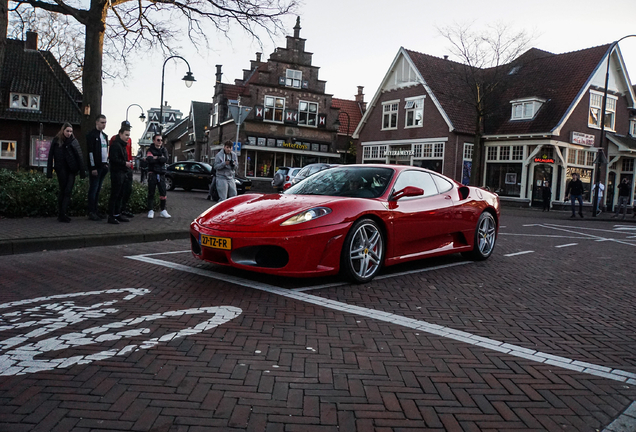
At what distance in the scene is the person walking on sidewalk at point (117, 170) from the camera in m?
9.27

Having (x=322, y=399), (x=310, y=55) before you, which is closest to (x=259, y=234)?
(x=322, y=399)

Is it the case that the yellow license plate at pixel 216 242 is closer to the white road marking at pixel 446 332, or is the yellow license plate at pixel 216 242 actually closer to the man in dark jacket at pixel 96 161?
the white road marking at pixel 446 332

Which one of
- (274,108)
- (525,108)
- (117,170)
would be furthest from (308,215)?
(274,108)

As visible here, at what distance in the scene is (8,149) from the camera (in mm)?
33438

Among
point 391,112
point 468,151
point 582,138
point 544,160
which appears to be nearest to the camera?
point 544,160

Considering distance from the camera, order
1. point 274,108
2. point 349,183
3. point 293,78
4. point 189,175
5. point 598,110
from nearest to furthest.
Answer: point 349,183, point 189,175, point 598,110, point 274,108, point 293,78

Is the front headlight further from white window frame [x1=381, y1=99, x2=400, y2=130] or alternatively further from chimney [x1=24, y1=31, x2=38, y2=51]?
chimney [x1=24, y1=31, x2=38, y2=51]

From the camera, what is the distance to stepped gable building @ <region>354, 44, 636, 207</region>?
91.7ft

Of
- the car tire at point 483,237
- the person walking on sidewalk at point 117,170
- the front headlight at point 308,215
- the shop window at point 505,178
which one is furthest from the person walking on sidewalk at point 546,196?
the front headlight at point 308,215

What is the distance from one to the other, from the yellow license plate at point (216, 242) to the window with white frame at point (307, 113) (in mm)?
38045

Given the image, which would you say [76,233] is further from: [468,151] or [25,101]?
[25,101]

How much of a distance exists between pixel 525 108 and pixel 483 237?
24791 mm

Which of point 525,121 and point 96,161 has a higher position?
point 525,121

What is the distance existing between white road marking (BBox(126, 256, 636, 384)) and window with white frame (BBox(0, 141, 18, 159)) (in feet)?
110
